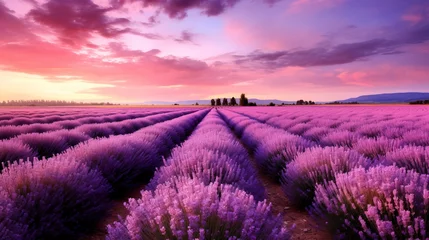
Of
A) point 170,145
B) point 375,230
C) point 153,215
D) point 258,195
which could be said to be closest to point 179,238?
point 153,215

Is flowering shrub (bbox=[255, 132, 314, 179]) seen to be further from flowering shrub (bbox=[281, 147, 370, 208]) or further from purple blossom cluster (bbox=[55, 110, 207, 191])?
purple blossom cluster (bbox=[55, 110, 207, 191])

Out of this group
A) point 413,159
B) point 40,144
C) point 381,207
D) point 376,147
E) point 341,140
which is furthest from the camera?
point 341,140

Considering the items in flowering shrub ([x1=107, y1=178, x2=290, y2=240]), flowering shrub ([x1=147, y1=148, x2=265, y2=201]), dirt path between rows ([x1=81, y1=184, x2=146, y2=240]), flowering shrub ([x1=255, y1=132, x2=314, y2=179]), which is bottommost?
dirt path between rows ([x1=81, y1=184, x2=146, y2=240])

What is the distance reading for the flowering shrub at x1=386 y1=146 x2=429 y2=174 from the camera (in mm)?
3369

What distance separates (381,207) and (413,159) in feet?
7.44

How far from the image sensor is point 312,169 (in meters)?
3.32

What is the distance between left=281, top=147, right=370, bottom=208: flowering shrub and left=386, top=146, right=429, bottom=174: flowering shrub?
0.60 m

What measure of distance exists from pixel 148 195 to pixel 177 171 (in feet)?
4.11

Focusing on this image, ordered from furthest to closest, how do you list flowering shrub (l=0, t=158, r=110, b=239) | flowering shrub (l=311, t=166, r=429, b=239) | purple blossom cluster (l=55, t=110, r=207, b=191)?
1. purple blossom cluster (l=55, t=110, r=207, b=191)
2. flowering shrub (l=0, t=158, r=110, b=239)
3. flowering shrub (l=311, t=166, r=429, b=239)

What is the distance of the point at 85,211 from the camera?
271 centimetres

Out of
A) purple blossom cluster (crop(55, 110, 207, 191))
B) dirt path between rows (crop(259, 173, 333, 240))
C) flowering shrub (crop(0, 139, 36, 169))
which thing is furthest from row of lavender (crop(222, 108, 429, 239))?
flowering shrub (crop(0, 139, 36, 169))

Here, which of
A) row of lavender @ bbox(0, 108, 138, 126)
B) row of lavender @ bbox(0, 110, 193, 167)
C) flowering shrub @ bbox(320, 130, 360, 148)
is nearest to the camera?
row of lavender @ bbox(0, 110, 193, 167)

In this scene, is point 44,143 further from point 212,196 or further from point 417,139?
point 417,139

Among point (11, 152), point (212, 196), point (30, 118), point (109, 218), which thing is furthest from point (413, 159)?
point (30, 118)
